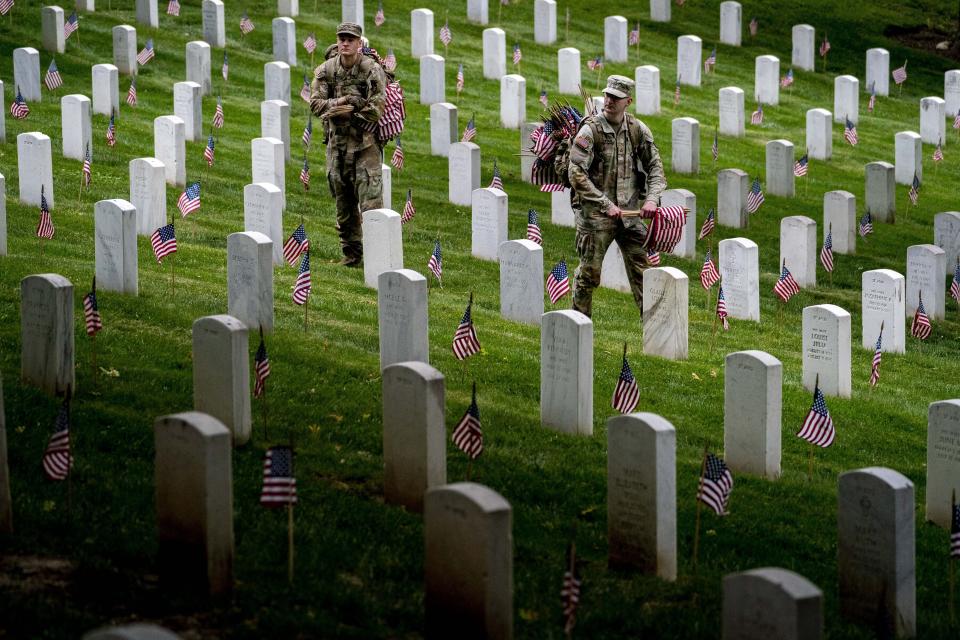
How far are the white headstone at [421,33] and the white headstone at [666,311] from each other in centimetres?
1588

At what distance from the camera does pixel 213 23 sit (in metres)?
28.1

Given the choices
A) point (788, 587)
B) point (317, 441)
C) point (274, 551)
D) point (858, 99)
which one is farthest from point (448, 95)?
point (788, 587)

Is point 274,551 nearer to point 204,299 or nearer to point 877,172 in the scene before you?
point 204,299

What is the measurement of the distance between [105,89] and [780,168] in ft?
32.7

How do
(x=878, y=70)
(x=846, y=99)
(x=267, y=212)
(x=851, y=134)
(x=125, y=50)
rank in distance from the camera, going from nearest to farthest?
(x=267, y=212)
(x=125, y=50)
(x=851, y=134)
(x=846, y=99)
(x=878, y=70)

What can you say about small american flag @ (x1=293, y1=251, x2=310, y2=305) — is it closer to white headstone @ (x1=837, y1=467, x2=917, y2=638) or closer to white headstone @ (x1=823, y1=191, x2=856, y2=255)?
white headstone @ (x1=837, y1=467, x2=917, y2=638)

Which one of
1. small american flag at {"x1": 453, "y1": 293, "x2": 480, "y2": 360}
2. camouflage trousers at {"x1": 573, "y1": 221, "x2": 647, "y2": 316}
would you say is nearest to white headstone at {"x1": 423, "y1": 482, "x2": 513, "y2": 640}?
small american flag at {"x1": 453, "y1": 293, "x2": 480, "y2": 360}

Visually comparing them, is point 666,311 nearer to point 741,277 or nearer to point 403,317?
point 741,277

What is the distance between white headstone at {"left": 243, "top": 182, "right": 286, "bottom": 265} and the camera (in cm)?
1634

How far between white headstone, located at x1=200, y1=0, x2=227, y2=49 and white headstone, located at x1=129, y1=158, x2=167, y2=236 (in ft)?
38.8

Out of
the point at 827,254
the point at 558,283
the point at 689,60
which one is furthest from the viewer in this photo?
the point at 689,60

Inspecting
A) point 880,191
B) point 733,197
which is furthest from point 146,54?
point 880,191

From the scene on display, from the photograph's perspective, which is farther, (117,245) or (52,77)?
(52,77)

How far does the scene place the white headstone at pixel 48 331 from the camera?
10.6m
